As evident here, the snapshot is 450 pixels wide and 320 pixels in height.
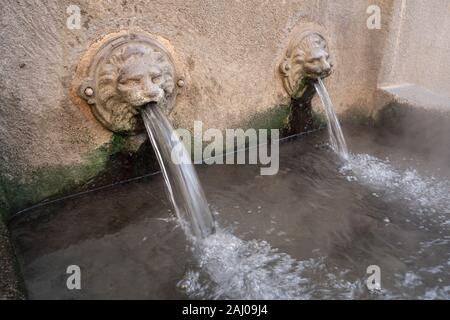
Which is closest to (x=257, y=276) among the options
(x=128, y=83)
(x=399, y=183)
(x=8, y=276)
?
(x=8, y=276)

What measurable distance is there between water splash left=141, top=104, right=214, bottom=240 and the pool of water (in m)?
0.10

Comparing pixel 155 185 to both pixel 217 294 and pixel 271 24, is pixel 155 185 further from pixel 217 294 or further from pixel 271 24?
pixel 271 24

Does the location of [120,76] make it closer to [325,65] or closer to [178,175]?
[178,175]

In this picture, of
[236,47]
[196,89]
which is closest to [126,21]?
[196,89]

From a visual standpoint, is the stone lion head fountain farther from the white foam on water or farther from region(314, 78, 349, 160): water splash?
region(314, 78, 349, 160): water splash

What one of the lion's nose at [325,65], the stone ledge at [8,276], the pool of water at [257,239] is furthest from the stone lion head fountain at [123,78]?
the lion's nose at [325,65]

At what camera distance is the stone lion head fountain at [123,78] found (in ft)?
7.70

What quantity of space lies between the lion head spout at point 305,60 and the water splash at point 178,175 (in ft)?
4.48

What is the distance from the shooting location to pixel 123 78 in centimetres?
236

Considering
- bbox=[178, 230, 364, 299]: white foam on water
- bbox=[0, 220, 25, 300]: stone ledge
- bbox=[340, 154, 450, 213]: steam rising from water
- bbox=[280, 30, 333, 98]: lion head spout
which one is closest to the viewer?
bbox=[0, 220, 25, 300]: stone ledge

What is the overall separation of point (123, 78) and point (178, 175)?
0.72m

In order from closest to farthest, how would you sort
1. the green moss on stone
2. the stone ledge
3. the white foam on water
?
the stone ledge < the white foam on water < the green moss on stone

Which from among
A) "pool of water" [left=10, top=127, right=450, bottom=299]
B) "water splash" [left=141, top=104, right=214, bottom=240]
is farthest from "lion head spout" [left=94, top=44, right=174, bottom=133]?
"pool of water" [left=10, top=127, right=450, bottom=299]

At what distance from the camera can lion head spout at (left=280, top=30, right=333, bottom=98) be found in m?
3.28
